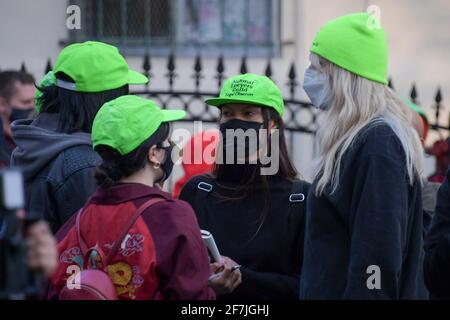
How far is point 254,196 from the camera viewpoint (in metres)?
4.20

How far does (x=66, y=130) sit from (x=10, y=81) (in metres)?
2.92

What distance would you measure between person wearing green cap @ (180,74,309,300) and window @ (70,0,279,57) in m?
5.24

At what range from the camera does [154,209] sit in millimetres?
3281

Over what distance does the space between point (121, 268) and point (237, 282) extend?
80 centimetres

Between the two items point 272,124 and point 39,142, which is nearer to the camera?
point 39,142

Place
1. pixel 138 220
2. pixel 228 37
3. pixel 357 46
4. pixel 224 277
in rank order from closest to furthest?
1. pixel 138 220
2. pixel 357 46
3. pixel 224 277
4. pixel 228 37

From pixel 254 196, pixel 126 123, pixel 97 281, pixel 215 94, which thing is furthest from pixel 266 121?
pixel 215 94

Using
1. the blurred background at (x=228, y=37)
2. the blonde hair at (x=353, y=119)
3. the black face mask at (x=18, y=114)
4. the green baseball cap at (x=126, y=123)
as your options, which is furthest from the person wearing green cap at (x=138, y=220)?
the blurred background at (x=228, y=37)

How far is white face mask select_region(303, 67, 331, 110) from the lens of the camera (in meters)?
3.72

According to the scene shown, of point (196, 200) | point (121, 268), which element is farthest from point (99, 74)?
point (121, 268)

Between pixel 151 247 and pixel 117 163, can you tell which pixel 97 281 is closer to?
pixel 151 247

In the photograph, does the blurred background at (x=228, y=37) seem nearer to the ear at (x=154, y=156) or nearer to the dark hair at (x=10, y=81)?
the dark hair at (x=10, y=81)

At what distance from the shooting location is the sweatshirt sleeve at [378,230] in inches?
132

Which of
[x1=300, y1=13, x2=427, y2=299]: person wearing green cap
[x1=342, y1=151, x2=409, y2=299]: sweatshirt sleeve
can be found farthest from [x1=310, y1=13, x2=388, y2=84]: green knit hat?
[x1=342, y1=151, x2=409, y2=299]: sweatshirt sleeve
